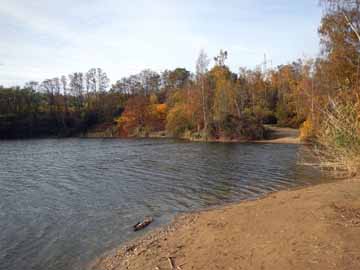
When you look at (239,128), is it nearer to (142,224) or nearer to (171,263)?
(142,224)

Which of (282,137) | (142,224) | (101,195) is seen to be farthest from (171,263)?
(282,137)

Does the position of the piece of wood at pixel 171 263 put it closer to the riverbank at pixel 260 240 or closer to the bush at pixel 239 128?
the riverbank at pixel 260 240

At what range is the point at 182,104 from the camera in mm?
→ 52688

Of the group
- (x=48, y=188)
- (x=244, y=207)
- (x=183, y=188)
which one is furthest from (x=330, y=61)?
(x=48, y=188)

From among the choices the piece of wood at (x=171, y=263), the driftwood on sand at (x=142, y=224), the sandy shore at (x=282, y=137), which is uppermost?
the sandy shore at (x=282, y=137)

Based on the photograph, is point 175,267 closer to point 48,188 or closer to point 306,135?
point 48,188

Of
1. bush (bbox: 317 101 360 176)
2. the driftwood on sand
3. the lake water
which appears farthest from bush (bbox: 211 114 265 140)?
the driftwood on sand

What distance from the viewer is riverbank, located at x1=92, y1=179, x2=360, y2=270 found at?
6.05 meters

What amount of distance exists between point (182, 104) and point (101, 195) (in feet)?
128

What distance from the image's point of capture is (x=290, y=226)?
788 centimetres

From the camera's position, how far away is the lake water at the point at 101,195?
28.5 ft

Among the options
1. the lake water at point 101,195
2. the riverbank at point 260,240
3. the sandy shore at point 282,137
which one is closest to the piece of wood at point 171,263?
the riverbank at point 260,240

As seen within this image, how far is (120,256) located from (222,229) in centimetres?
272

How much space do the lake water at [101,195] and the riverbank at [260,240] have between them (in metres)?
1.43
